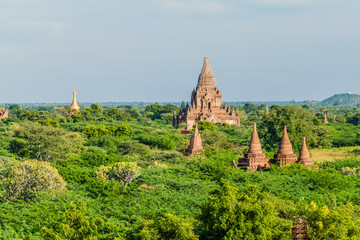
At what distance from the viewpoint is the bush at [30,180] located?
28.4 m

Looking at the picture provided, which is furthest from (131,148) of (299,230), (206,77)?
(206,77)

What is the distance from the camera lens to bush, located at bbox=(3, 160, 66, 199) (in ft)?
93.2

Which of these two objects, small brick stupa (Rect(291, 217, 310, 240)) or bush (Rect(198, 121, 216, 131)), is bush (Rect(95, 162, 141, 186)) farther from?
bush (Rect(198, 121, 216, 131))

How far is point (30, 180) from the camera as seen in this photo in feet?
95.0

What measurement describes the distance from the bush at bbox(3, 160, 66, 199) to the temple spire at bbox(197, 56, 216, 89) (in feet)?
199

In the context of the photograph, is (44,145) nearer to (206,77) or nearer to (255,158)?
(255,158)

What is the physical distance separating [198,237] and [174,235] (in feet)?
5.10

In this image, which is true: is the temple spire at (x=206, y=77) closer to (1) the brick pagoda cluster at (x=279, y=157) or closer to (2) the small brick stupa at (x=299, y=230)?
(1) the brick pagoda cluster at (x=279, y=157)

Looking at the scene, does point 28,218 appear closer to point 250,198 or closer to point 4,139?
point 250,198

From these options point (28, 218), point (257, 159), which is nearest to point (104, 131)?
point (257, 159)

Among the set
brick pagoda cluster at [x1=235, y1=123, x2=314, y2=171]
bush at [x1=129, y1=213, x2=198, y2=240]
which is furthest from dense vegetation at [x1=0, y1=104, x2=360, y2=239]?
brick pagoda cluster at [x1=235, y1=123, x2=314, y2=171]

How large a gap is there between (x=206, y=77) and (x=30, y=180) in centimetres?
6263

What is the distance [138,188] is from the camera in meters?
31.3

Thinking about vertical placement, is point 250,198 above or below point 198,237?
above
